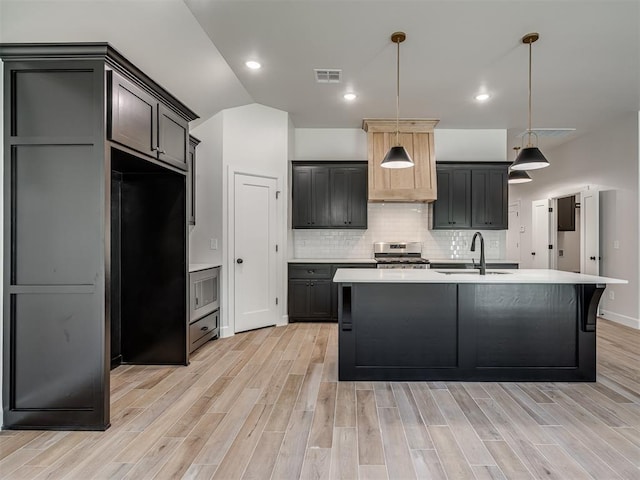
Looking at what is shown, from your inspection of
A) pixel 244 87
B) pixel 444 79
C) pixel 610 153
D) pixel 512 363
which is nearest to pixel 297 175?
pixel 244 87

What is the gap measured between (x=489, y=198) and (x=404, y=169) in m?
1.45

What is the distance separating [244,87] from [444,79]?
231 cm

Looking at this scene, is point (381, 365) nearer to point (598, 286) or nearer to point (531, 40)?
point (598, 286)

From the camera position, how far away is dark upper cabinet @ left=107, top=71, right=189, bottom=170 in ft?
8.02

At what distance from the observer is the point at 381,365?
322 cm

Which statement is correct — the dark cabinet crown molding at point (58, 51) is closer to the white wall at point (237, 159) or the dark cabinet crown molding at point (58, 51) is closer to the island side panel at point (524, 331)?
the white wall at point (237, 159)

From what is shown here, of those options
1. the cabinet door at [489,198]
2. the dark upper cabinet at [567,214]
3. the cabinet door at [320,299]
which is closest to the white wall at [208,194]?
the cabinet door at [320,299]

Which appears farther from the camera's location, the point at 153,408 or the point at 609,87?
the point at 609,87

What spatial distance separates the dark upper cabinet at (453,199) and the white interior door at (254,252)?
2.56 m

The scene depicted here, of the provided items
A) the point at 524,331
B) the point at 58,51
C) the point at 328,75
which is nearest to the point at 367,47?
the point at 328,75

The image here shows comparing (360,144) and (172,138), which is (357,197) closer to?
(360,144)

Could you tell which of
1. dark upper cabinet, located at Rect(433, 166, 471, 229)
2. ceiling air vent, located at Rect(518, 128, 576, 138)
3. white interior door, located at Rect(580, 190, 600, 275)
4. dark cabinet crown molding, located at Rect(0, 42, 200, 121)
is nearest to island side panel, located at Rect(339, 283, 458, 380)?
dark cabinet crown molding, located at Rect(0, 42, 200, 121)

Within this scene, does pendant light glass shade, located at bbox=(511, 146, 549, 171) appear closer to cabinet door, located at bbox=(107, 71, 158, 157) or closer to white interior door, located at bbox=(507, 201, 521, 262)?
cabinet door, located at bbox=(107, 71, 158, 157)

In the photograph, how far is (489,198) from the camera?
575 cm
